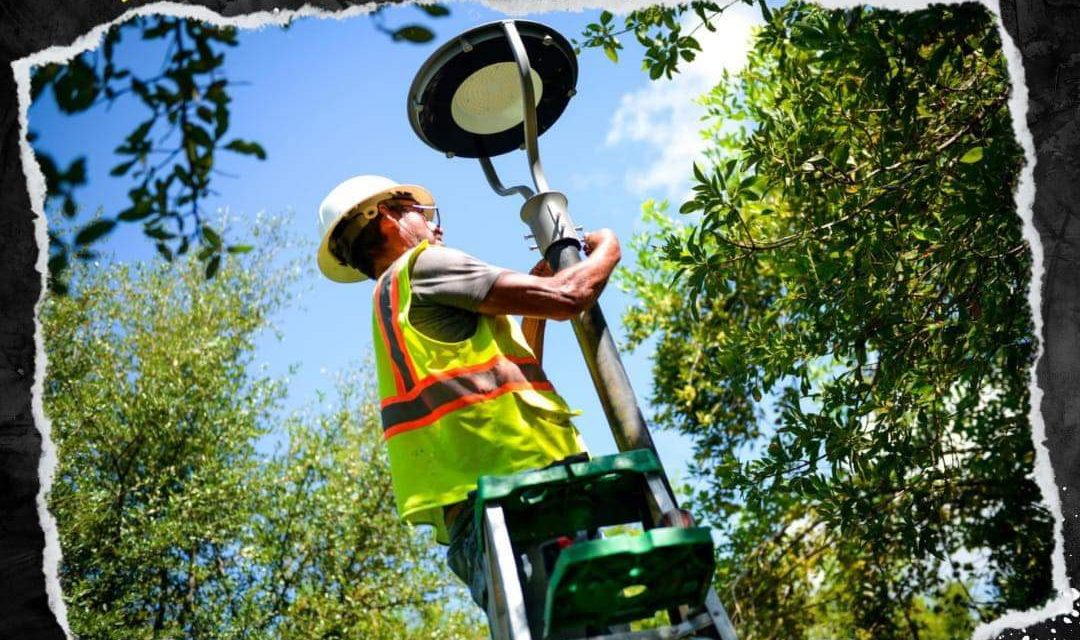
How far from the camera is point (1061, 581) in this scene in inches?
101

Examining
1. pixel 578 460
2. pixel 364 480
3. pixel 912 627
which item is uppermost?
pixel 364 480

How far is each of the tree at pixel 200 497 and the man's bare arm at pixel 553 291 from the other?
34.2ft

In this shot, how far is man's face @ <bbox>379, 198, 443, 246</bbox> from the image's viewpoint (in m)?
3.59

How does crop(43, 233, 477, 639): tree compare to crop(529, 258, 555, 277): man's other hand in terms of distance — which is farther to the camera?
crop(43, 233, 477, 639): tree

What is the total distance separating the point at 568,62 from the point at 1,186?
6.40ft

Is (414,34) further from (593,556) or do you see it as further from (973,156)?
(973,156)

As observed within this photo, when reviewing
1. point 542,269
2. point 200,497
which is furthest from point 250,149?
point 200,497

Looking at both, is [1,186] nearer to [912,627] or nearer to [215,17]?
[215,17]

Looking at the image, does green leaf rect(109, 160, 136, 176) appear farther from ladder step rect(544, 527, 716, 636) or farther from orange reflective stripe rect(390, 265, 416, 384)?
ladder step rect(544, 527, 716, 636)

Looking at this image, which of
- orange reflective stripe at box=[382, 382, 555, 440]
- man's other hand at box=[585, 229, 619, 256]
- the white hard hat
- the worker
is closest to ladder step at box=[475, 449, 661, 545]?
the worker

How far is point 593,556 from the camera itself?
1.95 m

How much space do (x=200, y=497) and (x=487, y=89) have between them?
416 inches

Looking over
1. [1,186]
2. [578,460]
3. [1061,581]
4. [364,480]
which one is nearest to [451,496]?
[578,460]

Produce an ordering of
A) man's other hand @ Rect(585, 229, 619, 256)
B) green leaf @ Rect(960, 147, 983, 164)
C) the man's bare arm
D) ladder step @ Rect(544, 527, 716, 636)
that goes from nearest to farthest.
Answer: ladder step @ Rect(544, 527, 716, 636)
the man's bare arm
man's other hand @ Rect(585, 229, 619, 256)
green leaf @ Rect(960, 147, 983, 164)
